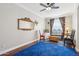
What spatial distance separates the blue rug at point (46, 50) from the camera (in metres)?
1.94

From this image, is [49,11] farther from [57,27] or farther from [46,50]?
[46,50]

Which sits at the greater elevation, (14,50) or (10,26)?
(10,26)

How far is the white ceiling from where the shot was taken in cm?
190

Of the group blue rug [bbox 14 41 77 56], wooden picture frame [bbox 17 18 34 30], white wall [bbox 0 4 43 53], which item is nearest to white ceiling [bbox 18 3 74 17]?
white wall [bbox 0 4 43 53]

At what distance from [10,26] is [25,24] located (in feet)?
0.91

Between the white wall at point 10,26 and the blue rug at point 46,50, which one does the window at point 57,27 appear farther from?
the white wall at point 10,26

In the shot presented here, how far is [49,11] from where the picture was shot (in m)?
1.99

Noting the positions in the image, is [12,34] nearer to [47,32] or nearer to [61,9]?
[47,32]

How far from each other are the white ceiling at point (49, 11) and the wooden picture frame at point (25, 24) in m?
0.20

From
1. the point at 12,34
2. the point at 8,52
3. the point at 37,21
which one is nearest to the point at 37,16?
the point at 37,21

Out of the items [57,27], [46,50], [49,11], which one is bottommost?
[46,50]

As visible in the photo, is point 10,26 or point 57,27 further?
point 57,27

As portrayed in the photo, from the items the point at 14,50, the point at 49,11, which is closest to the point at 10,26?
the point at 14,50

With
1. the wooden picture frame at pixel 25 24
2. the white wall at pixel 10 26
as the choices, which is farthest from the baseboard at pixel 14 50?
the wooden picture frame at pixel 25 24
